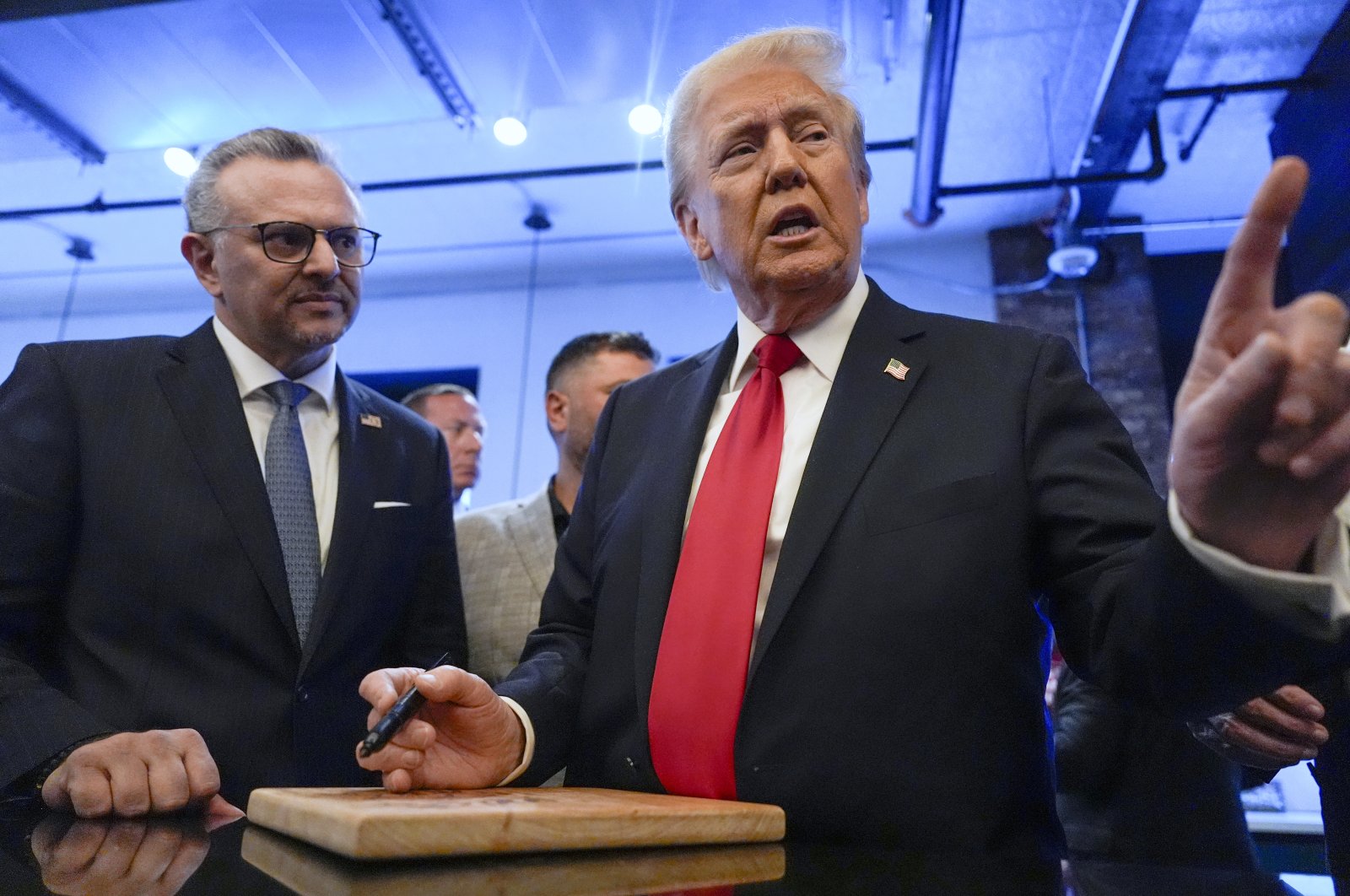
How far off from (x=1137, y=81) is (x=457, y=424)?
3155 mm

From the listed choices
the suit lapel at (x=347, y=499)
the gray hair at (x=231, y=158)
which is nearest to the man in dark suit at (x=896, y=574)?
the suit lapel at (x=347, y=499)

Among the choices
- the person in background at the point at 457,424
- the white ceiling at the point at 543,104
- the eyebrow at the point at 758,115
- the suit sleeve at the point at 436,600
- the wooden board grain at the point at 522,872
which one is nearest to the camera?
the wooden board grain at the point at 522,872

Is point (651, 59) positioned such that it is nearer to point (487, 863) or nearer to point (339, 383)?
point (339, 383)

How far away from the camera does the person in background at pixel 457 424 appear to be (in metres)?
3.98

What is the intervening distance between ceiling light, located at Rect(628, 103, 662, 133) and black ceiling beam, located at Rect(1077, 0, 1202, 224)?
189 cm

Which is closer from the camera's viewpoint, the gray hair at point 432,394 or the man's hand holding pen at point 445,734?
the man's hand holding pen at point 445,734

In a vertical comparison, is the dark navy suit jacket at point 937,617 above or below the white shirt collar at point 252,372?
below

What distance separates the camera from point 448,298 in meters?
7.03

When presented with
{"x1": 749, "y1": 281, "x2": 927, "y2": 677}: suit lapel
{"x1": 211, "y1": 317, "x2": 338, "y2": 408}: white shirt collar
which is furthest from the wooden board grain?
{"x1": 211, "y1": 317, "x2": 338, "y2": 408}: white shirt collar

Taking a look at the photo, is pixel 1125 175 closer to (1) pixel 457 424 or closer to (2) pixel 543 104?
(2) pixel 543 104

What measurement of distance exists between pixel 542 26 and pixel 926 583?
314 centimetres

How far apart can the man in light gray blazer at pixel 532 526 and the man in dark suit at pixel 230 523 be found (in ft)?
1.82

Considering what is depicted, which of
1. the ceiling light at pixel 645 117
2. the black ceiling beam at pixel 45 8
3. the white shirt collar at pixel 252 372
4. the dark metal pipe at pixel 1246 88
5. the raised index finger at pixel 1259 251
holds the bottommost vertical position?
Answer: the raised index finger at pixel 1259 251

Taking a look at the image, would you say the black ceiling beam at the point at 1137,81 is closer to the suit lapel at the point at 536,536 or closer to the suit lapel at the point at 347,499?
the suit lapel at the point at 536,536
